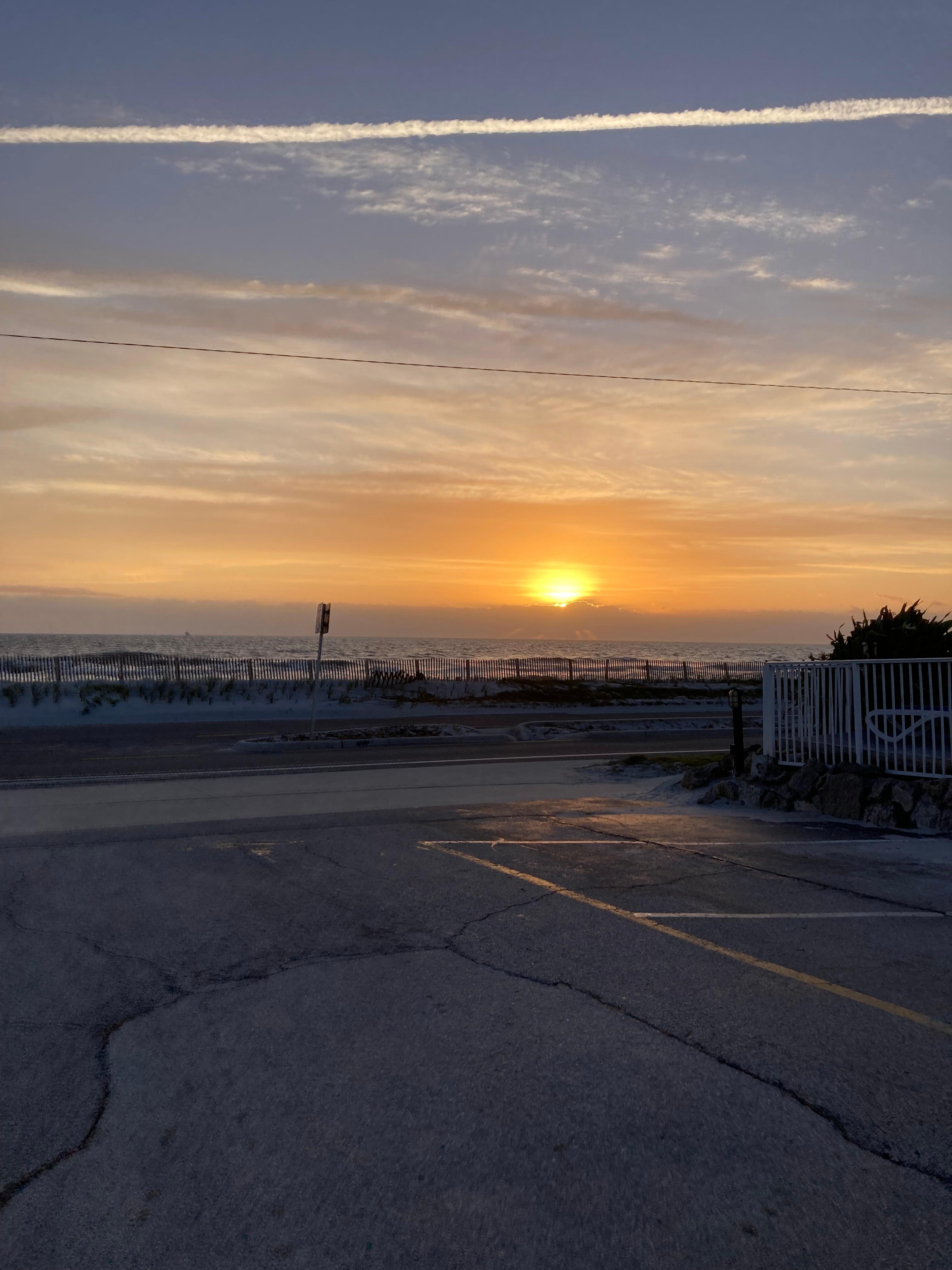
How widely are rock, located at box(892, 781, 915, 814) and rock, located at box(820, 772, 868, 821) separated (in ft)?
1.17

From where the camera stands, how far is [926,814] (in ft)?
37.3

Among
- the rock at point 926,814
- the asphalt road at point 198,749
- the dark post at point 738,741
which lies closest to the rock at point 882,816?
the rock at point 926,814

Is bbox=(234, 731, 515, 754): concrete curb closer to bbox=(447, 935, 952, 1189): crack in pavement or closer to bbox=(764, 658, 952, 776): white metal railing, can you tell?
bbox=(764, 658, 952, 776): white metal railing

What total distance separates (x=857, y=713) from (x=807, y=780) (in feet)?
3.68

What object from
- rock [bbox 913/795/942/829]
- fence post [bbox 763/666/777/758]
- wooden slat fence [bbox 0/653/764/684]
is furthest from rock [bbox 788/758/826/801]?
wooden slat fence [bbox 0/653/764/684]

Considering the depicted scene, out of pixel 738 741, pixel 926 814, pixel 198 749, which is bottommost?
pixel 198 749

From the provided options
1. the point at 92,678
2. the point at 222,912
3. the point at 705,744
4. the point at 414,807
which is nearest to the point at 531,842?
the point at 414,807

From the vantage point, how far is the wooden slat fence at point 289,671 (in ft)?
140

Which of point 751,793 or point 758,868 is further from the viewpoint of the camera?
point 751,793

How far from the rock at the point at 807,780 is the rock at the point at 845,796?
238 mm

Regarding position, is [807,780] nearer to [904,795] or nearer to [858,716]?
[858,716]

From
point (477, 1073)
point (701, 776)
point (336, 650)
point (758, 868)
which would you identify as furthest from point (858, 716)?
point (336, 650)

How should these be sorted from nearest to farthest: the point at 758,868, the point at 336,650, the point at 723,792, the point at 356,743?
the point at 758,868
the point at 723,792
the point at 356,743
the point at 336,650

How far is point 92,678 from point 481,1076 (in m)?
42.9
